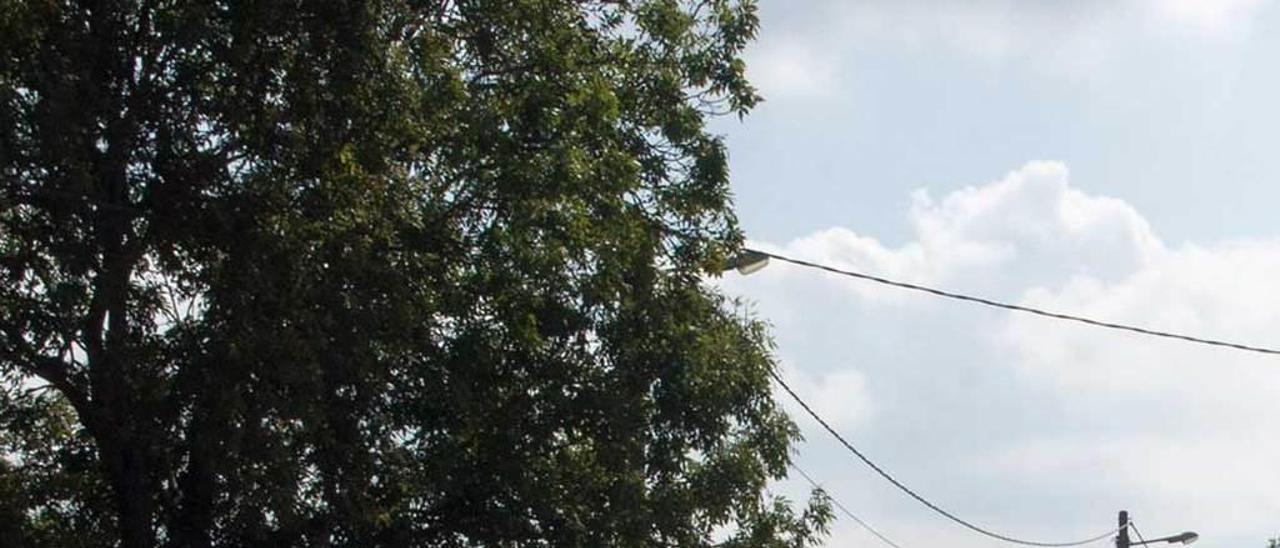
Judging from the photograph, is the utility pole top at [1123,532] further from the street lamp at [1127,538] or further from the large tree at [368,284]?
the large tree at [368,284]

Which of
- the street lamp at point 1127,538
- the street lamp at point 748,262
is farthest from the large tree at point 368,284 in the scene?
the street lamp at point 1127,538

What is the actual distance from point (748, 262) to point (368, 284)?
14.9 ft

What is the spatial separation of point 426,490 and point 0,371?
3668 millimetres

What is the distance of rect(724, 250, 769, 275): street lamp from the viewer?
1864 cm

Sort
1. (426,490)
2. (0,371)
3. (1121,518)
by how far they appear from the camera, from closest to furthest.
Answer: (0,371), (426,490), (1121,518)

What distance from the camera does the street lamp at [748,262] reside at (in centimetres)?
1864

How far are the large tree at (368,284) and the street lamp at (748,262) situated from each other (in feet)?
0.64

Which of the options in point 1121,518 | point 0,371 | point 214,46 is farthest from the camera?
point 1121,518

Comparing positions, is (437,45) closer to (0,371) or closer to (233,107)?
(233,107)

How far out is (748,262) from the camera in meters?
18.7

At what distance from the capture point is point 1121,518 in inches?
1583

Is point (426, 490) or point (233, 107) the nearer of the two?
point (233, 107)

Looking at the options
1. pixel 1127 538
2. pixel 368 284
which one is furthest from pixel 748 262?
pixel 1127 538

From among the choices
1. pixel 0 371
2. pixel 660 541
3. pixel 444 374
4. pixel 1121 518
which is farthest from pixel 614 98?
pixel 1121 518
